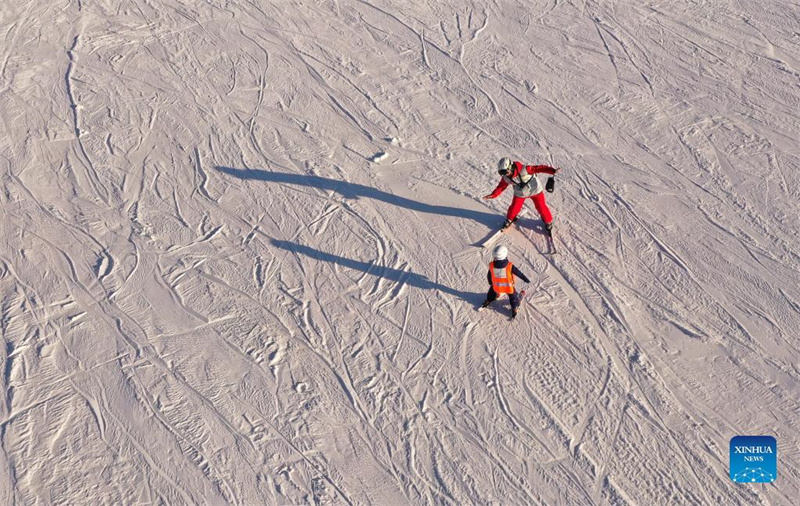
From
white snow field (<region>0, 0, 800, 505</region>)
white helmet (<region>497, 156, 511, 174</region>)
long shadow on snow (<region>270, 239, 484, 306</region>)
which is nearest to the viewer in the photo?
white snow field (<region>0, 0, 800, 505</region>)

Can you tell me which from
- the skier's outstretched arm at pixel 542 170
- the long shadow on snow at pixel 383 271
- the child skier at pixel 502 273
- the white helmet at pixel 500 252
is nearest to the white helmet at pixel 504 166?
the skier's outstretched arm at pixel 542 170

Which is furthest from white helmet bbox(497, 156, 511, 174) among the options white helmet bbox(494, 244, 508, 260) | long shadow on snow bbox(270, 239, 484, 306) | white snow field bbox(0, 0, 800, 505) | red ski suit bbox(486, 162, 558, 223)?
long shadow on snow bbox(270, 239, 484, 306)

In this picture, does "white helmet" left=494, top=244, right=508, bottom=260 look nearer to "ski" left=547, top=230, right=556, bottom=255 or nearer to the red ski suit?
the red ski suit

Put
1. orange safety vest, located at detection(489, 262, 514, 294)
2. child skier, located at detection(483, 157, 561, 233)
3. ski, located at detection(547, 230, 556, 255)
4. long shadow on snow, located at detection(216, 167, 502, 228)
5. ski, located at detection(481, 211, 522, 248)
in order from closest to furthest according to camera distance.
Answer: orange safety vest, located at detection(489, 262, 514, 294) → child skier, located at detection(483, 157, 561, 233) → ski, located at detection(547, 230, 556, 255) → ski, located at detection(481, 211, 522, 248) → long shadow on snow, located at detection(216, 167, 502, 228)

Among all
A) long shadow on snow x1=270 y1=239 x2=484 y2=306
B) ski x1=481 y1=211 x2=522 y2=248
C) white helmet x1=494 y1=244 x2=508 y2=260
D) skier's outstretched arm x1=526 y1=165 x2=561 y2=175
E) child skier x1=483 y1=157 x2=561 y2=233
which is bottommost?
long shadow on snow x1=270 y1=239 x2=484 y2=306

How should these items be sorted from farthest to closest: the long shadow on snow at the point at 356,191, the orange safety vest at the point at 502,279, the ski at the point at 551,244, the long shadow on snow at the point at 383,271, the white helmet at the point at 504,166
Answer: the long shadow on snow at the point at 356,191 < the ski at the point at 551,244 < the long shadow on snow at the point at 383,271 < the white helmet at the point at 504,166 < the orange safety vest at the point at 502,279

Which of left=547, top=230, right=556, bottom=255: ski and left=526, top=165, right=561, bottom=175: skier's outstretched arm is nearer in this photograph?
left=526, top=165, right=561, bottom=175: skier's outstretched arm

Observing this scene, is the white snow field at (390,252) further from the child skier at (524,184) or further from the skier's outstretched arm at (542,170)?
the skier's outstretched arm at (542,170)
